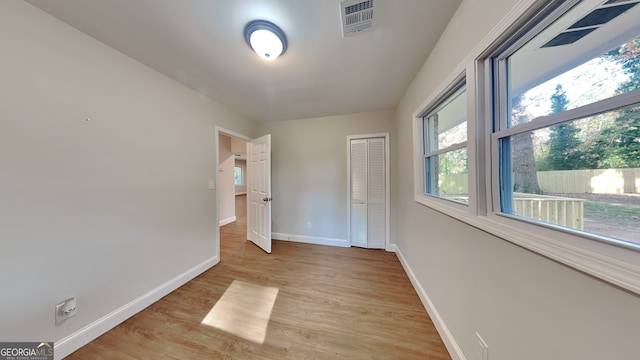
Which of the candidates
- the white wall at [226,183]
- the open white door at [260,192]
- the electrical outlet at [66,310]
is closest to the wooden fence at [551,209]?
the open white door at [260,192]

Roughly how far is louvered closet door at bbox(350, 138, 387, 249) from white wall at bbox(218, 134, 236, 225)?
11.1ft

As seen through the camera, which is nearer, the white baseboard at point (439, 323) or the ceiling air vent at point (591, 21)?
the ceiling air vent at point (591, 21)

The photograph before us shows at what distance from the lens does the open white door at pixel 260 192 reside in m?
3.02

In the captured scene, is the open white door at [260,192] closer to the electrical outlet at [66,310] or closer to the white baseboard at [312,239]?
the white baseboard at [312,239]

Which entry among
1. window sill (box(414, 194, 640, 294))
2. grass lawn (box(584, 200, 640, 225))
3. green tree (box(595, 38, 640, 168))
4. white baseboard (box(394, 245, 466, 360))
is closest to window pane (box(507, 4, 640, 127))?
green tree (box(595, 38, 640, 168))

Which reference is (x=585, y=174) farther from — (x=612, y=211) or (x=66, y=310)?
(x=66, y=310)

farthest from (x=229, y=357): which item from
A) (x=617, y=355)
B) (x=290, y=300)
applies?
(x=617, y=355)

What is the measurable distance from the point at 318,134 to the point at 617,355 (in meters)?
3.30

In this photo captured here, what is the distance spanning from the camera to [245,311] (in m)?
1.76

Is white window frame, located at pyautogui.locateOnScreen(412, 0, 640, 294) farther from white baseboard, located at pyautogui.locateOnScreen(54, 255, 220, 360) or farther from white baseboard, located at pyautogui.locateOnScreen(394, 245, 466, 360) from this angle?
white baseboard, located at pyautogui.locateOnScreen(54, 255, 220, 360)

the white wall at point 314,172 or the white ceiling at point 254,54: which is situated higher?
the white ceiling at point 254,54

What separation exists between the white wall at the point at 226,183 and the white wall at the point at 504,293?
14.9 ft

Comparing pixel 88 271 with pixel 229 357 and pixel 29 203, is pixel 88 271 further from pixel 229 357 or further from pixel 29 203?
pixel 229 357

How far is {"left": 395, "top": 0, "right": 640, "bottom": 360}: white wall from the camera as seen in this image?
0.54 m
